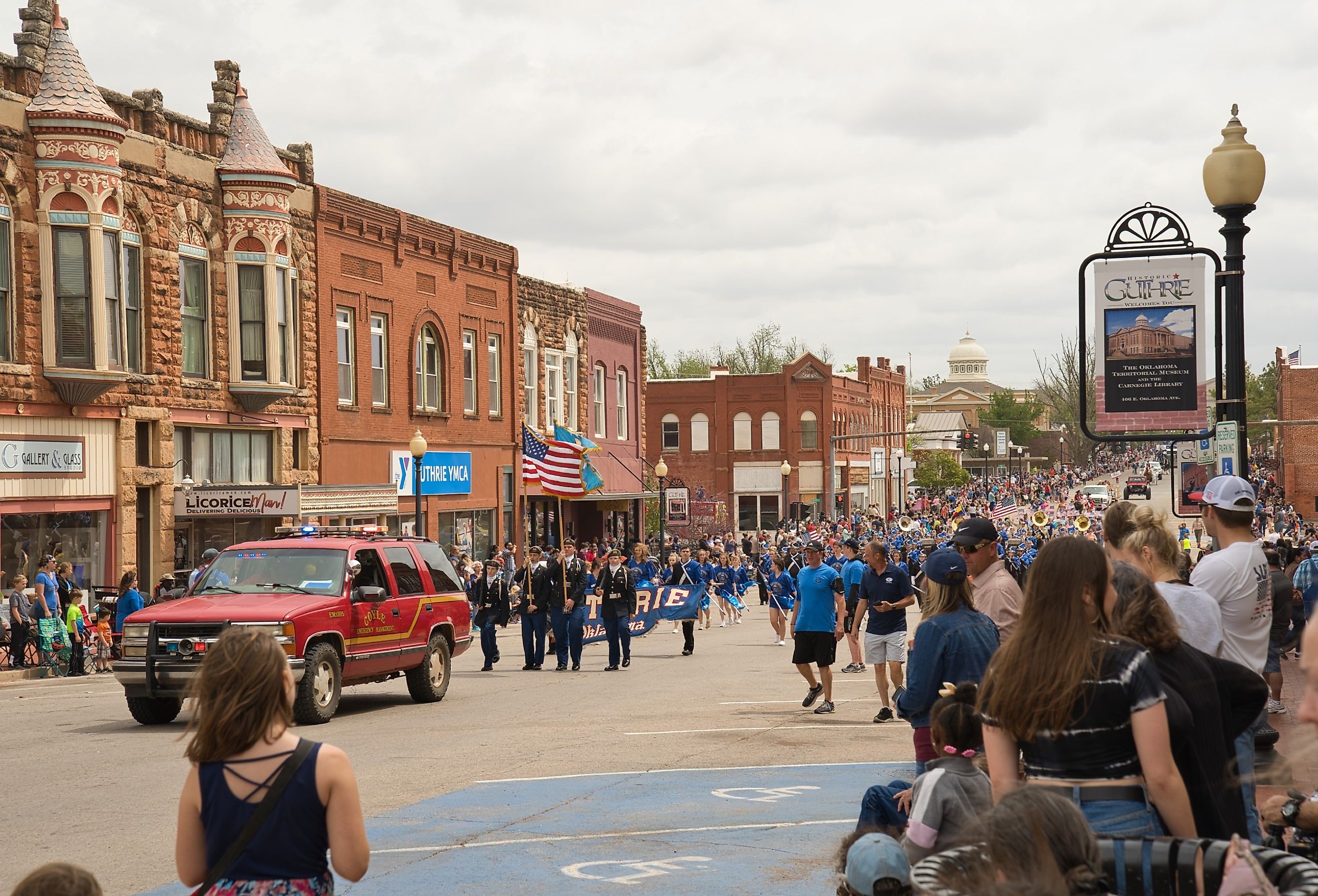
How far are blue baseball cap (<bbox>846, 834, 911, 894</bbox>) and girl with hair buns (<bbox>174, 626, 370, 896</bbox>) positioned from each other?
2.08m

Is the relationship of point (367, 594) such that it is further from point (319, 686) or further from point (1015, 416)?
point (1015, 416)

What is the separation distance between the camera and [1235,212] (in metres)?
10.4

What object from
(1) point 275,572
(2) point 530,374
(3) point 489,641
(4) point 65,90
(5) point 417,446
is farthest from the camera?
(2) point 530,374

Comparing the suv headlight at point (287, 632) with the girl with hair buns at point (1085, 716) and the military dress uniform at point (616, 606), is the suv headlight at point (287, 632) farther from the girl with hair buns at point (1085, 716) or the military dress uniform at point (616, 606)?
the girl with hair buns at point (1085, 716)

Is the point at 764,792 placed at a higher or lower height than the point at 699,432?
lower

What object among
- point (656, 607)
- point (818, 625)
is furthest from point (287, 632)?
point (656, 607)

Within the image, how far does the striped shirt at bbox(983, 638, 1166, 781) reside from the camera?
4.47 m

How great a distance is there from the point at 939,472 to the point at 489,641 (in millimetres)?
95258

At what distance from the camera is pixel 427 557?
18.9 metres

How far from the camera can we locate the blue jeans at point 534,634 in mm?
22453

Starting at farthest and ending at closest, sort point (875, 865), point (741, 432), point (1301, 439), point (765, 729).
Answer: point (741, 432), point (1301, 439), point (765, 729), point (875, 865)

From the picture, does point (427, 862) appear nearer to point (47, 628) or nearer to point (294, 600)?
point (294, 600)

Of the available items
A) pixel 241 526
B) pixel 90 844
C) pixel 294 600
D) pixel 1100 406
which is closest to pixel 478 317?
pixel 241 526

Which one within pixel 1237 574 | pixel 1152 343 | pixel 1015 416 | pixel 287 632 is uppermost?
pixel 1015 416
